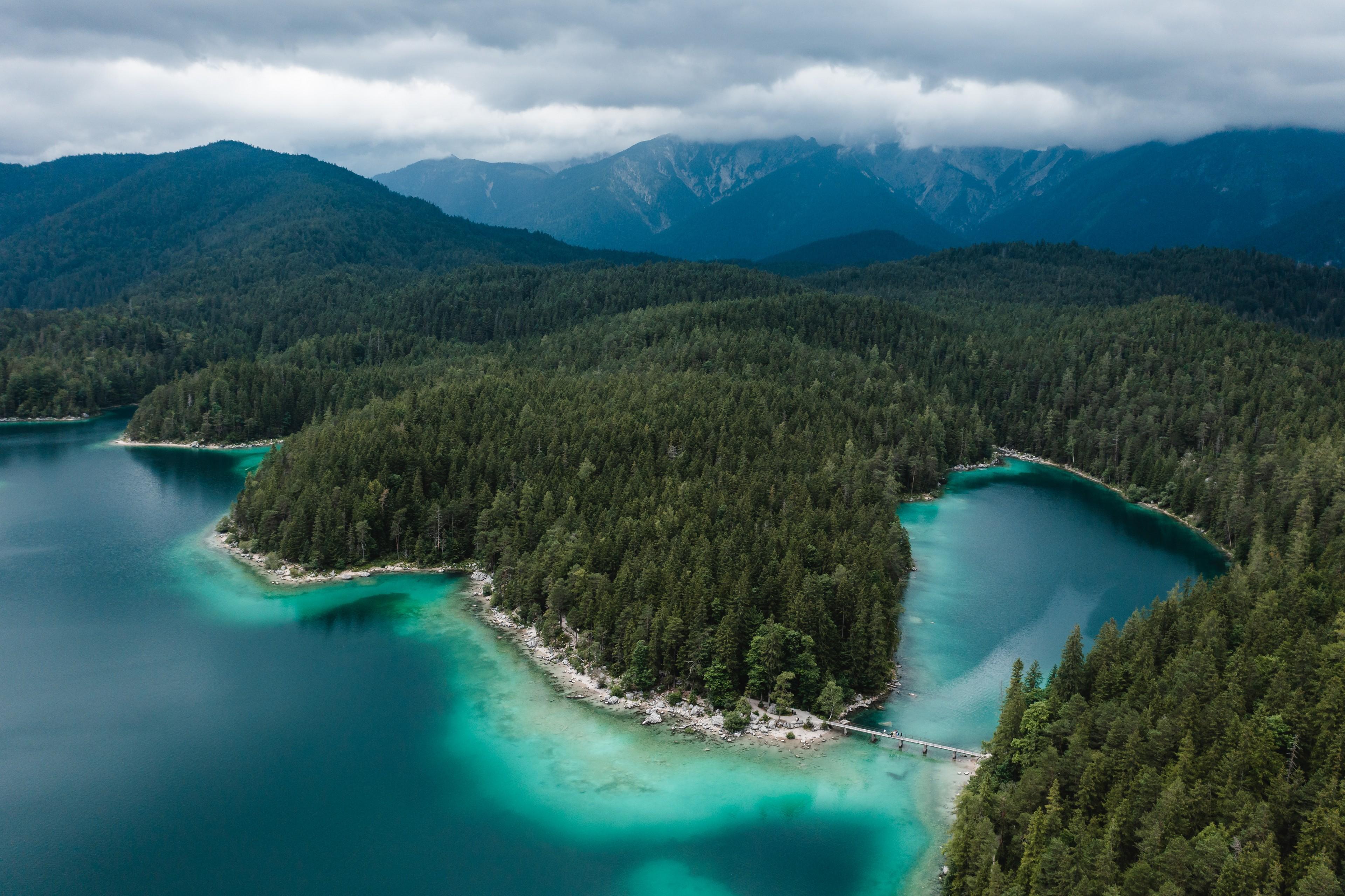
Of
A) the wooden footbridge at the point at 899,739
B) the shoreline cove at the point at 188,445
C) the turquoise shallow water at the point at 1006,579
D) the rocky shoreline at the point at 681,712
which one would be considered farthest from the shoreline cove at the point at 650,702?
the shoreline cove at the point at 188,445

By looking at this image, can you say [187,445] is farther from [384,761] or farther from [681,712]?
[681,712]

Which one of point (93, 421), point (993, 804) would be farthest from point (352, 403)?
point (993, 804)

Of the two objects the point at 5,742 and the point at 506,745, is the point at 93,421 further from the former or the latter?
the point at 506,745

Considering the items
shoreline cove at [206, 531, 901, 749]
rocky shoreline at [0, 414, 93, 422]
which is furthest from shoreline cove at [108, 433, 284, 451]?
shoreline cove at [206, 531, 901, 749]

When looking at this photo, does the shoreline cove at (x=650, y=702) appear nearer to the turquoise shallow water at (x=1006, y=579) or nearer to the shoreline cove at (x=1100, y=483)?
the turquoise shallow water at (x=1006, y=579)

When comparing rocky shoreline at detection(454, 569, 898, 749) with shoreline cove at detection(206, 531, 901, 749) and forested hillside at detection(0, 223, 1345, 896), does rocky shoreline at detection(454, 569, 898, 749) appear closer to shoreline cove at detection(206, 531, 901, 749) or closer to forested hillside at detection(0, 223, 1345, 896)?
shoreline cove at detection(206, 531, 901, 749)

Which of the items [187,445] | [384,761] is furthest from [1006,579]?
[187,445]

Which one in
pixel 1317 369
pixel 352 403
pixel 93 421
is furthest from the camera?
pixel 93 421
